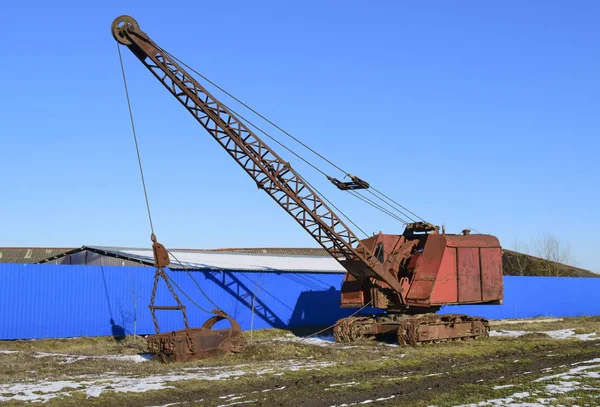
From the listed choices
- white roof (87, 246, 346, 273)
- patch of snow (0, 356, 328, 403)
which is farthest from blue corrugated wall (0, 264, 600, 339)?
patch of snow (0, 356, 328, 403)

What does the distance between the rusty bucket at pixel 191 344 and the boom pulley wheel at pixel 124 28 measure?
33.1 ft

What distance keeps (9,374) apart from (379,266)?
1296cm

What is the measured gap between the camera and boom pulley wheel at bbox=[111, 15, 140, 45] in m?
21.8

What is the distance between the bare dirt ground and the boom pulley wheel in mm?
10429

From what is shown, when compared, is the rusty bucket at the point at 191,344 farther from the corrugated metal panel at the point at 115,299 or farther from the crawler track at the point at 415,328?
the corrugated metal panel at the point at 115,299

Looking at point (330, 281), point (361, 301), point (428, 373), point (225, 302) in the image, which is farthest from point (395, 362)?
point (330, 281)

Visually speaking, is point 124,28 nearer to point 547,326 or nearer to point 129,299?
point 129,299

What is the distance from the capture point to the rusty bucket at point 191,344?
18.0 m

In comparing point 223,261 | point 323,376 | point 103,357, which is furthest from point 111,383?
point 223,261

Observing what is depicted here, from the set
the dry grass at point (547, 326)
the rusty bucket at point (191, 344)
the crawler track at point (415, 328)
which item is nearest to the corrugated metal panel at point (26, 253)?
the dry grass at point (547, 326)

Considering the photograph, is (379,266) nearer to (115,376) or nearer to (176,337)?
(176,337)

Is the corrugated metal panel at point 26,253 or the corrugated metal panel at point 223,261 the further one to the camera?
the corrugated metal panel at point 26,253

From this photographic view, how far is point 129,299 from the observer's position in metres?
26.7

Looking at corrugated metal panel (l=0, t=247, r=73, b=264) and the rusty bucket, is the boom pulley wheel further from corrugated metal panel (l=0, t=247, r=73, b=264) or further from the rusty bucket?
corrugated metal panel (l=0, t=247, r=73, b=264)
